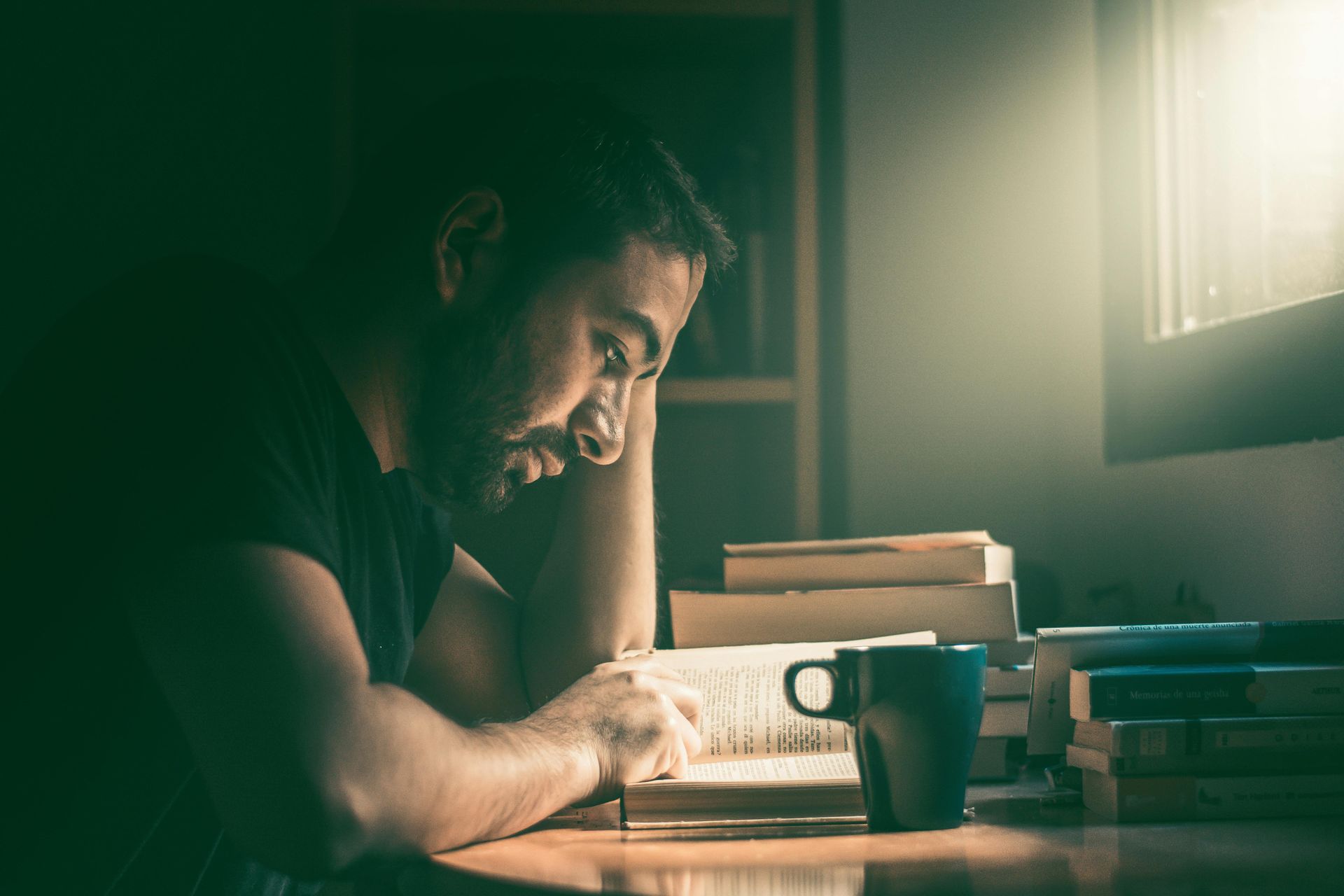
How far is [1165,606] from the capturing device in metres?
1.26

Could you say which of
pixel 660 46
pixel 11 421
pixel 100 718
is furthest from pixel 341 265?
pixel 660 46

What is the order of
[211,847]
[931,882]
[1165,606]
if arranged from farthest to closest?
[1165,606] < [211,847] < [931,882]

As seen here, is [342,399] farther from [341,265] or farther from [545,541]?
[545,541]

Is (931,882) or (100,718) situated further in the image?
(100,718)

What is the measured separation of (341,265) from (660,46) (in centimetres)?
76

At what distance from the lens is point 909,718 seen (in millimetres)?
688

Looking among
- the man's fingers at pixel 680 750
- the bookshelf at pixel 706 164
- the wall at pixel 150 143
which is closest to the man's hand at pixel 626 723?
the man's fingers at pixel 680 750

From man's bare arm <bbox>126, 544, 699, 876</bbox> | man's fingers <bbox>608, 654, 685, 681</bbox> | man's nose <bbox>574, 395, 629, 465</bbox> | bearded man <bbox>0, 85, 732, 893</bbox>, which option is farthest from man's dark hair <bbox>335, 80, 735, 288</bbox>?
man's bare arm <bbox>126, 544, 699, 876</bbox>

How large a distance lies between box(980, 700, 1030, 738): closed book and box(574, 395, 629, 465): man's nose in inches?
18.8

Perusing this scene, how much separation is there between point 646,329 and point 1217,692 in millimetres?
620

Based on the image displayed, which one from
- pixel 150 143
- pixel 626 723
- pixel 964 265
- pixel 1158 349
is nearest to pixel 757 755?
pixel 626 723

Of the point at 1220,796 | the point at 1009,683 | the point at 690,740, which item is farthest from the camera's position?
the point at 1009,683

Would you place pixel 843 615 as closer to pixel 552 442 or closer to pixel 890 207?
pixel 552 442

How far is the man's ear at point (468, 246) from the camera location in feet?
3.55
